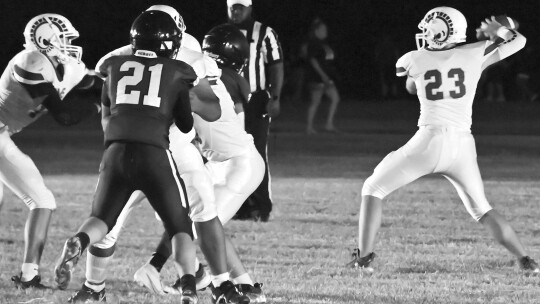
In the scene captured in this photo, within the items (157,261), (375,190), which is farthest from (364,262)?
(157,261)

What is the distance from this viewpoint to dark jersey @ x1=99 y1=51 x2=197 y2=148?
5.55 metres

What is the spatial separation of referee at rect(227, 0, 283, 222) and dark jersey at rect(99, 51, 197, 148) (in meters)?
4.21

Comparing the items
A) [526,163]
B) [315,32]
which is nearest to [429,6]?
[315,32]

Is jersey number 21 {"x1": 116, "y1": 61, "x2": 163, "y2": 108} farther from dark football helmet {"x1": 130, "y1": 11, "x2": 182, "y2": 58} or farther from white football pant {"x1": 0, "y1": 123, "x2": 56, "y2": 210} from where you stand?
white football pant {"x1": 0, "y1": 123, "x2": 56, "y2": 210}

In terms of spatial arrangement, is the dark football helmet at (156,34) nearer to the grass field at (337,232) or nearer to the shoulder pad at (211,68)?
the shoulder pad at (211,68)

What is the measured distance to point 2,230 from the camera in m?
9.41

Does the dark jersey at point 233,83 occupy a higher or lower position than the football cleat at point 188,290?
higher

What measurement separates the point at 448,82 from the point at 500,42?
1.55 ft

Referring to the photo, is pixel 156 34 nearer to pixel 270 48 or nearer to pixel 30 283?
pixel 30 283

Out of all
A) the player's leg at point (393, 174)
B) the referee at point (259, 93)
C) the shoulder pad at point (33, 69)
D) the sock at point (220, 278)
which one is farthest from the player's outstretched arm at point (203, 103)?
the referee at point (259, 93)

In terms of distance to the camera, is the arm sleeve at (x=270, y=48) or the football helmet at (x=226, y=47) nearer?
the football helmet at (x=226, y=47)

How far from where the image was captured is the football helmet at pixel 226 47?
6.53 meters

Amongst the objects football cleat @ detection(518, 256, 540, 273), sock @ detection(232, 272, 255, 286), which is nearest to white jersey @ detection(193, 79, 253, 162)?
sock @ detection(232, 272, 255, 286)

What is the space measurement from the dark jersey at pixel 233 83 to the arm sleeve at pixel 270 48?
3.40 meters
